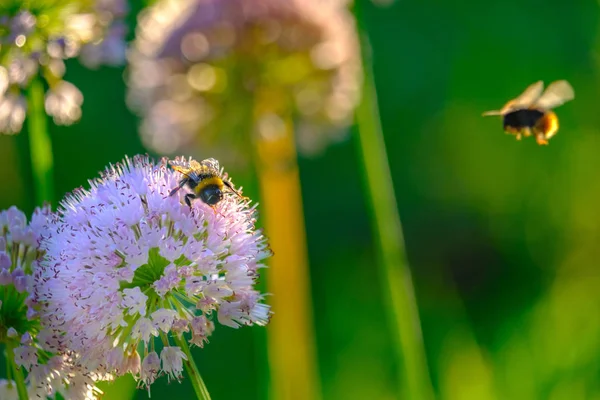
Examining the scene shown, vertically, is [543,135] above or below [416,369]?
above

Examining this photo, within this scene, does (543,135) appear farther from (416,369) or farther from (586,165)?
(586,165)

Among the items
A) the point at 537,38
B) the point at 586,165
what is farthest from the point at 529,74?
the point at 586,165

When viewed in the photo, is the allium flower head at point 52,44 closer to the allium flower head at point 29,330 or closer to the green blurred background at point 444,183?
the allium flower head at point 29,330

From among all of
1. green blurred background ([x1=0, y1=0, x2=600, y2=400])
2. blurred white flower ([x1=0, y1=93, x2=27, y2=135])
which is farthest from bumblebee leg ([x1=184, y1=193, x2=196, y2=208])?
green blurred background ([x1=0, y1=0, x2=600, y2=400])

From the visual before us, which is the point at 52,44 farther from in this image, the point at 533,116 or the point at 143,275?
the point at 533,116

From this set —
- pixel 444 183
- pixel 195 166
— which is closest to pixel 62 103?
pixel 195 166
